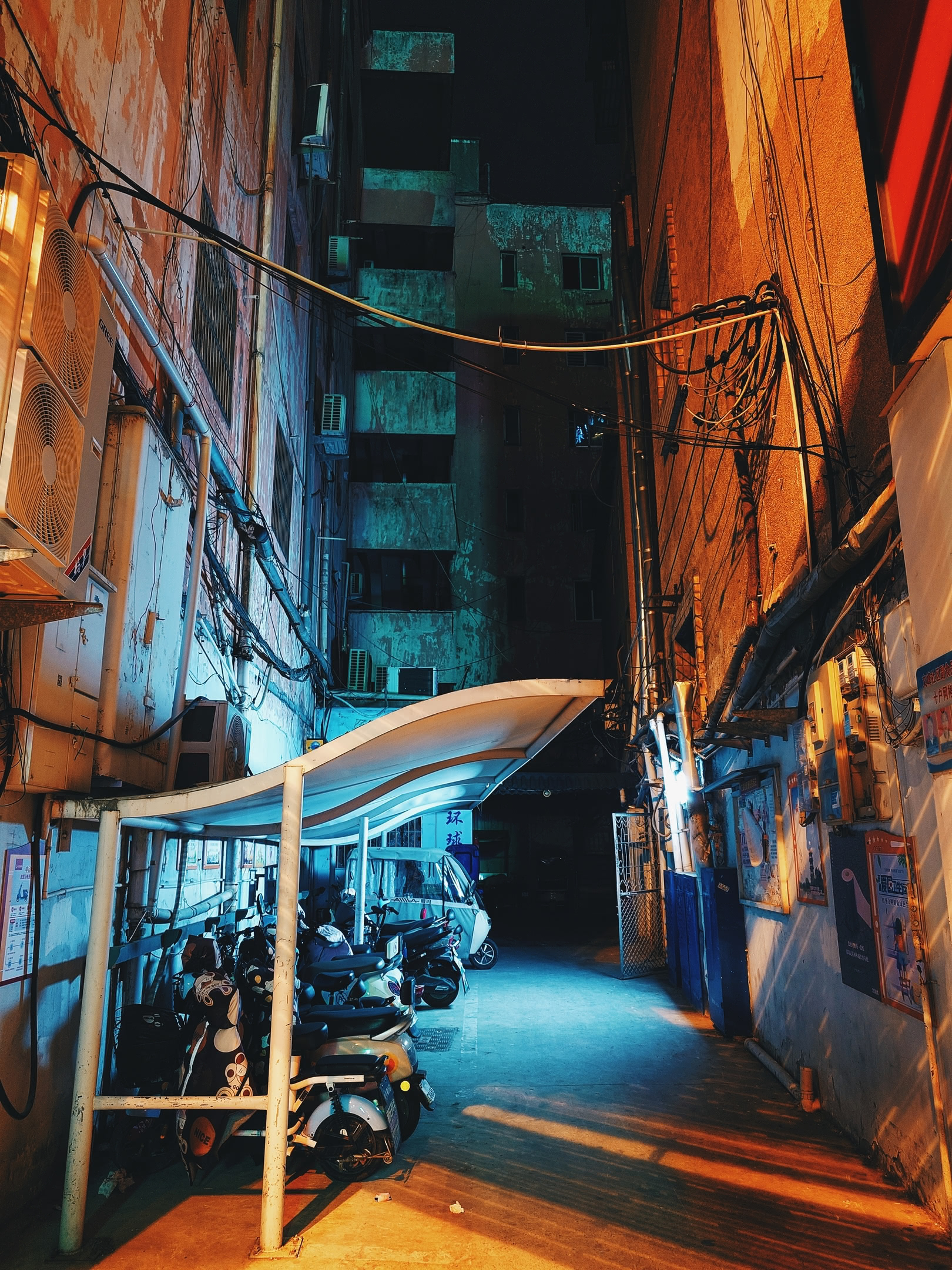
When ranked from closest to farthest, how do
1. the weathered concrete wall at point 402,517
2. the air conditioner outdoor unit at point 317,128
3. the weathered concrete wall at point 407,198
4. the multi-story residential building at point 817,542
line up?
the multi-story residential building at point 817,542, the air conditioner outdoor unit at point 317,128, the weathered concrete wall at point 402,517, the weathered concrete wall at point 407,198

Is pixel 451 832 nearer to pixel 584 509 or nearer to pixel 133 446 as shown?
pixel 584 509

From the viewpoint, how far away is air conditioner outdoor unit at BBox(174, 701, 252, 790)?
21.5 ft

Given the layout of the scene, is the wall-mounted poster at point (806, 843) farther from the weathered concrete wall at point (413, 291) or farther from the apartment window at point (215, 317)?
the weathered concrete wall at point (413, 291)

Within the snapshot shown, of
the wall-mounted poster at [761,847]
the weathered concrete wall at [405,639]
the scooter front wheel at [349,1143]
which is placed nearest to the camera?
the scooter front wheel at [349,1143]

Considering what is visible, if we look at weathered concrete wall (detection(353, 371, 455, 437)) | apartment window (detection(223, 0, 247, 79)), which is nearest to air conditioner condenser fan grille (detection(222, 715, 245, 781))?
apartment window (detection(223, 0, 247, 79))

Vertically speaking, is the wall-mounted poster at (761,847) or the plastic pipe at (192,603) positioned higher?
the plastic pipe at (192,603)

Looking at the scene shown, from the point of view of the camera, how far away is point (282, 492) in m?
12.2

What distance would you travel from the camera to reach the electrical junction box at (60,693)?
171 inches

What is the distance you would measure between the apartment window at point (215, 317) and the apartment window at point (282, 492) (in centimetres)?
253

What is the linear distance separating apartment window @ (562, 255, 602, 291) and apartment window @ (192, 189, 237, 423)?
682 inches

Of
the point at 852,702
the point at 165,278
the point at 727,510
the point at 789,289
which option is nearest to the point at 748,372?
the point at 789,289

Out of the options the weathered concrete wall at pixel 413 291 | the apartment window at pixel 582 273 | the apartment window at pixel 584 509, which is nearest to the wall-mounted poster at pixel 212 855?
the apartment window at pixel 584 509

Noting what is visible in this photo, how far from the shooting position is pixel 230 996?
16.2 ft

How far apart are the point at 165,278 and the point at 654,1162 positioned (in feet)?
24.4
